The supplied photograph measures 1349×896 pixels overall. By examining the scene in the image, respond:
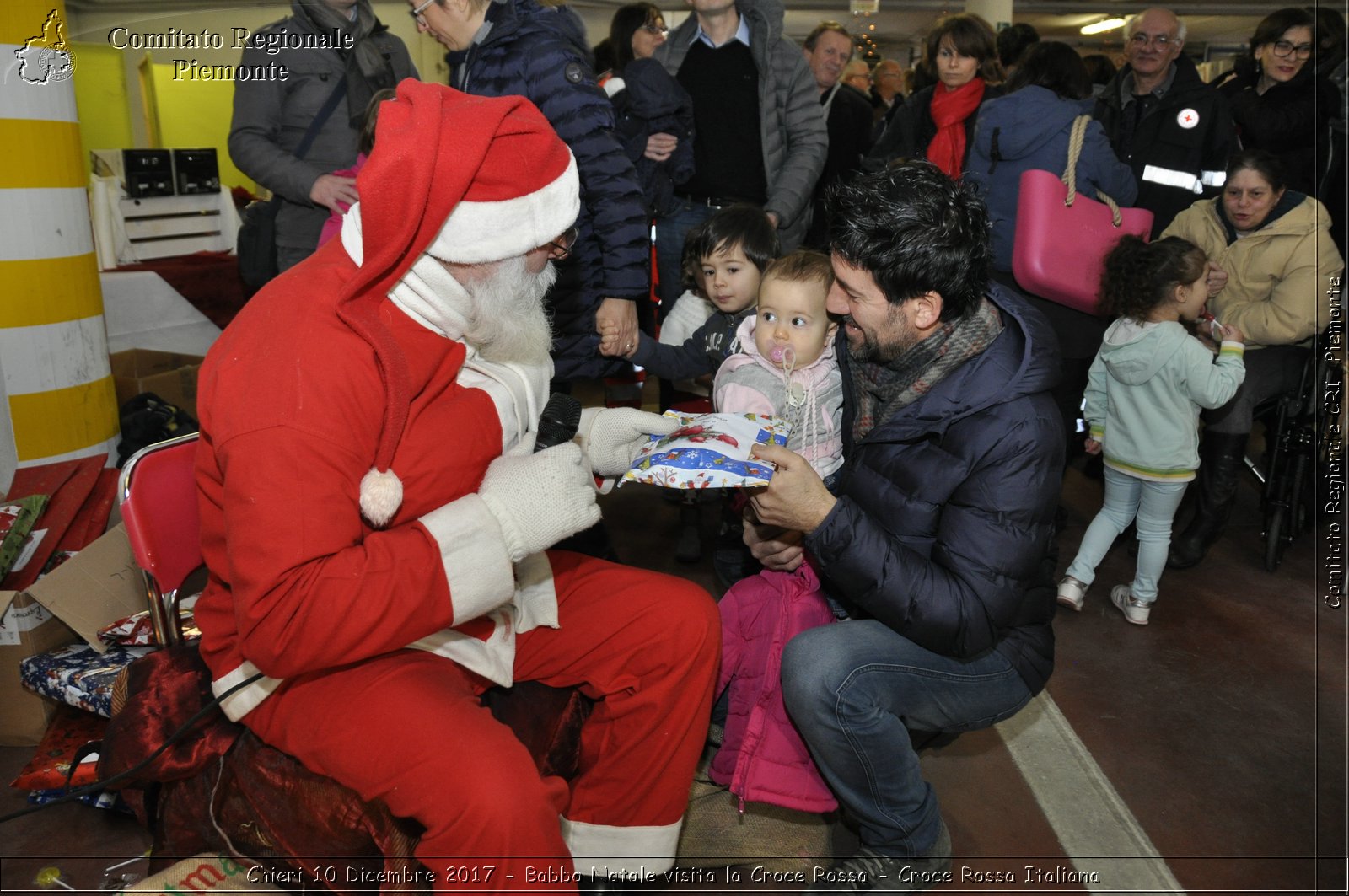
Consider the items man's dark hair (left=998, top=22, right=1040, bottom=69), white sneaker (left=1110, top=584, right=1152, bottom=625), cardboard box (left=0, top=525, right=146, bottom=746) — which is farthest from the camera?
man's dark hair (left=998, top=22, right=1040, bottom=69)

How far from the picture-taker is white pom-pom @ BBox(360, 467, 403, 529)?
163 cm

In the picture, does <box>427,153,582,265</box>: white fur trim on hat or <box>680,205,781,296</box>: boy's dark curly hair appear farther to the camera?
<box>680,205,781,296</box>: boy's dark curly hair

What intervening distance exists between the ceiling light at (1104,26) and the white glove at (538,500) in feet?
60.6

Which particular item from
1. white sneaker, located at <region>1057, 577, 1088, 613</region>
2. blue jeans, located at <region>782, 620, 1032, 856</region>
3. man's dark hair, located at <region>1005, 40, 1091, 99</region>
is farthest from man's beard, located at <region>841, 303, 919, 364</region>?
man's dark hair, located at <region>1005, 40, 1091, 99</region>

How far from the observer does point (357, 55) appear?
11.5ft

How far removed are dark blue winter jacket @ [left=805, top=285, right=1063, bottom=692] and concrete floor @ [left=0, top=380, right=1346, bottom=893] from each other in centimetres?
78

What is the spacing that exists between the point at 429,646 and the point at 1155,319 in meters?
3.21

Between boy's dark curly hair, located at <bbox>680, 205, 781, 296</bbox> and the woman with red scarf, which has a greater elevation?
the woman with red scarf

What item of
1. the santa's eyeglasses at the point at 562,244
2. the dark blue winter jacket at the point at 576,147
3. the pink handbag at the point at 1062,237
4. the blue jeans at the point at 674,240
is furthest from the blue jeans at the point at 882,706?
the pink handbag at the point at 1062,237

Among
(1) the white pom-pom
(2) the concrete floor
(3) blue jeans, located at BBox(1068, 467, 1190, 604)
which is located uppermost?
(1) the white pom-pom

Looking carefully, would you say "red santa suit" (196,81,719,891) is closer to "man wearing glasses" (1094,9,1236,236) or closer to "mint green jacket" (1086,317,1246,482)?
"mint green jacket" (1086,317,1246,482)

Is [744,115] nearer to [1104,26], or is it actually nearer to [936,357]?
[936,357]

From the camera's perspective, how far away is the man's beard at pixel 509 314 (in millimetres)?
1961

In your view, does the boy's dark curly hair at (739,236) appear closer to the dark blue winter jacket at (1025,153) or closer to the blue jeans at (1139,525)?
the dark blue winter jacket at (1025,153)
